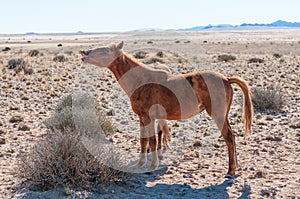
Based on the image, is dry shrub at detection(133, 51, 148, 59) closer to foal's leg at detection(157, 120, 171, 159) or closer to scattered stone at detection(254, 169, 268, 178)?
foal's leg at detection(157, 120, 171, 159)

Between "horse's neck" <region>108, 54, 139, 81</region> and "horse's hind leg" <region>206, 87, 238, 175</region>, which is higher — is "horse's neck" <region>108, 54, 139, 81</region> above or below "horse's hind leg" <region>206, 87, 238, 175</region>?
above

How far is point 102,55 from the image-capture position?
690 centimetres

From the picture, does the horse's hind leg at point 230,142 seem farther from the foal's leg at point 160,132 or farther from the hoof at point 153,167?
the foal's leg at point 160,132

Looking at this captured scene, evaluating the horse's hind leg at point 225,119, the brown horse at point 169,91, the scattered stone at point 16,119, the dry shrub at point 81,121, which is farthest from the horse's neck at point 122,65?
the scattered stone at point 16,119

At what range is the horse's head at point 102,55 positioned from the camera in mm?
6879

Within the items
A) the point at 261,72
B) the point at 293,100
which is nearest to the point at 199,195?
the point at 293,100

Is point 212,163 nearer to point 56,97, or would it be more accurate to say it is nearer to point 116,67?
point 116,67

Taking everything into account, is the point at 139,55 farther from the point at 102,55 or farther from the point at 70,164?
the point at 70,164

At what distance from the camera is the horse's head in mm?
6879

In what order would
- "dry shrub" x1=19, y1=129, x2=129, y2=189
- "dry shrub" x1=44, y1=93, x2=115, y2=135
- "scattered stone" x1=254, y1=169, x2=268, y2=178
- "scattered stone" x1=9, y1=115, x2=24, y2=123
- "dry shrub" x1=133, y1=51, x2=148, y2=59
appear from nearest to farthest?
"dry shrub" x1=19, y1=129, x2=129, y2=189 < "scattered stone" x1=254, y1=169, x2=268, y2=178 < "dry shrub" x1=44, y1=93, x2=115, y2=135 < "scattered stone" x1=9, y1=115, x2=24, y2=123 < "dry shrub" x1=133, y1=51, x2=148, y2=59

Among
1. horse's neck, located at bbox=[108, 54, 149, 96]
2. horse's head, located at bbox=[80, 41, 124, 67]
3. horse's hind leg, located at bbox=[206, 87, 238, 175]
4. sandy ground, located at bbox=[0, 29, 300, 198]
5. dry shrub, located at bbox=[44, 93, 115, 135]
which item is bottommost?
sandy ground, located at bbox=[0, 29, 300, 198]

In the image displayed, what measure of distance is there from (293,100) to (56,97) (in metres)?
8.91

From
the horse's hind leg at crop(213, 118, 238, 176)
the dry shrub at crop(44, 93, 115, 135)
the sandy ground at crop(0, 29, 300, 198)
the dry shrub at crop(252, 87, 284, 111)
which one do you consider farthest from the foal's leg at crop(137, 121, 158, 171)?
the dry shrub at crop(252, 87, 284, 111)

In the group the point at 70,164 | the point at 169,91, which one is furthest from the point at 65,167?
the point at 169,91
